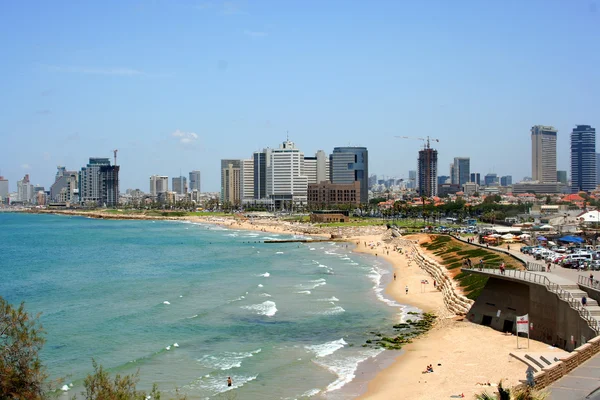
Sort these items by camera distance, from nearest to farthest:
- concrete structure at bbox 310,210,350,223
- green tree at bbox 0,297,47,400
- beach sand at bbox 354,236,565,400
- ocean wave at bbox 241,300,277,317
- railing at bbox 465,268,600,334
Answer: green tree at bbox 0,297,47,400 → railing at bbox 465,268,600,334 → beach sand at bbox 354,236,565,400 → ocean wave at bbox 241,300,277,317 → concrete structure at bbox 310,210,350,223

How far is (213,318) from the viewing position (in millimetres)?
43344

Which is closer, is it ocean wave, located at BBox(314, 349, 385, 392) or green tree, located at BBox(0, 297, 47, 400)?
green tree, located at BBox(0, 297, 47, 400)

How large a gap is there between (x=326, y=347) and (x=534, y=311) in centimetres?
1131

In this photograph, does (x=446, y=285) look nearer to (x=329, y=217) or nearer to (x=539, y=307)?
(x=539, y=307)

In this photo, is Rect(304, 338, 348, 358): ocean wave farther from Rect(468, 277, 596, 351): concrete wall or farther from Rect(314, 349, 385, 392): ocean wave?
Rect(468, 277, 596, 351): concrete wall

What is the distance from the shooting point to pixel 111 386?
56.1ft

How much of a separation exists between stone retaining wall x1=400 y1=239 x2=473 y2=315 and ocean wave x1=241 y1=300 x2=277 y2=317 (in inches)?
493

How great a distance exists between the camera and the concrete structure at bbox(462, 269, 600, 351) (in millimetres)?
27156

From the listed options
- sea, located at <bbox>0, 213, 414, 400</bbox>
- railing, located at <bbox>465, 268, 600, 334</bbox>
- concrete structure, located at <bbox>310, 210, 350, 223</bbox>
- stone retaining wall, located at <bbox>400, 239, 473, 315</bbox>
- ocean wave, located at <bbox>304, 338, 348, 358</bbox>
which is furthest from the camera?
concrete structure, located at <bbox>310, 210, 350, 223</bbox>

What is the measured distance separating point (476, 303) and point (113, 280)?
133 ft

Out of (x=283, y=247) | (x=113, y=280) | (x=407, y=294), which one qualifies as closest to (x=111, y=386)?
(x=407, y=294)

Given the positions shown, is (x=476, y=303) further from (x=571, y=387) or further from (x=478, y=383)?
(x=571, y=387)

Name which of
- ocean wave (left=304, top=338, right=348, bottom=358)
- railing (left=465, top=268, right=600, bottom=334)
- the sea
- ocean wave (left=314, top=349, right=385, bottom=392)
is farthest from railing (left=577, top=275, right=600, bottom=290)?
ocean wave (left=304, top=338, right=348, bottom=358)

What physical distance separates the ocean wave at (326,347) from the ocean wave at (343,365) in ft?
3.05
